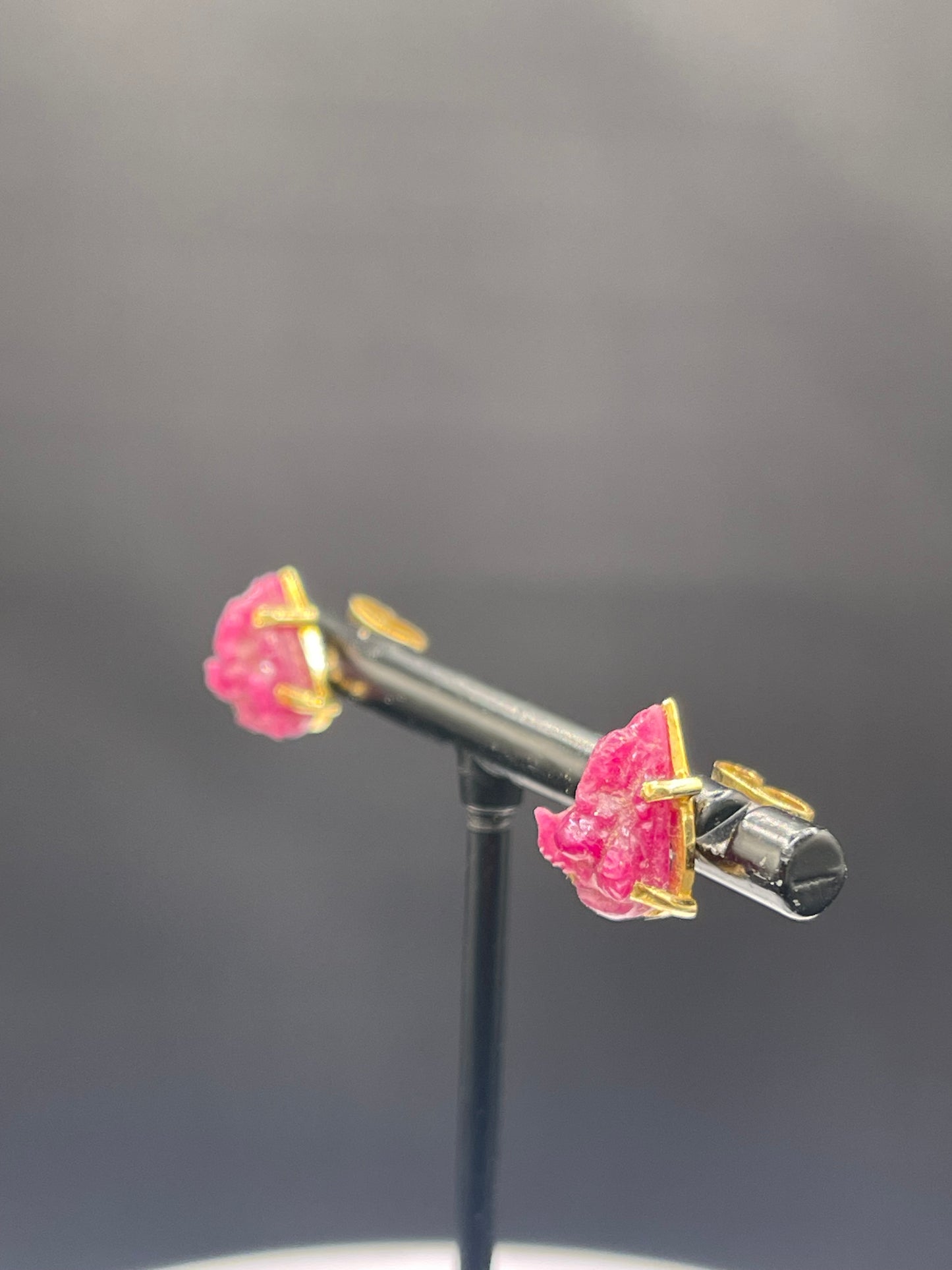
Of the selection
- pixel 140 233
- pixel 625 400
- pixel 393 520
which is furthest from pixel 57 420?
pixel 625 400

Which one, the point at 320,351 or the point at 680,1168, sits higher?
the point at 320,351

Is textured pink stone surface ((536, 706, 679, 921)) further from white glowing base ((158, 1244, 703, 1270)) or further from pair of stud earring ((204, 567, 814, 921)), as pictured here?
white glowing base ((158, 1244, 703, 1270))

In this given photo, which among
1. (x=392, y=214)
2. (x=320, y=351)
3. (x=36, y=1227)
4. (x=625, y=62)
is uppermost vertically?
(x=625, y=62)

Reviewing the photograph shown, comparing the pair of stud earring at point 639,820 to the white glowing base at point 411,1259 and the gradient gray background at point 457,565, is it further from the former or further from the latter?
the white glowing base at point 411,1259

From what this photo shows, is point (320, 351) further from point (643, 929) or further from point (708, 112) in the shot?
point (643, 929)

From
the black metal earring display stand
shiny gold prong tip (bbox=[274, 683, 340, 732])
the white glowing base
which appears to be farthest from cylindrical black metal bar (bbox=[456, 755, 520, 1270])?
the white glowing base

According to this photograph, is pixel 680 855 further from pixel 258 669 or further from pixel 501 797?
pixel 258 669

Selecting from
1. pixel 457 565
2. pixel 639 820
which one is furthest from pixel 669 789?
pixel 457 565
